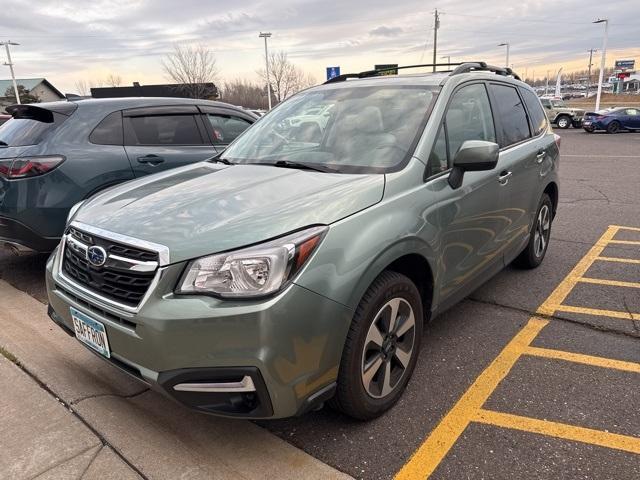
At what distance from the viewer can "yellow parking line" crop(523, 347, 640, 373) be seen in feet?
10.2

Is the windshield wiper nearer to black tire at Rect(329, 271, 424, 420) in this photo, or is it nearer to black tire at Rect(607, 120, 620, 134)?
black tire at Rect(329, 271, 424, 420)

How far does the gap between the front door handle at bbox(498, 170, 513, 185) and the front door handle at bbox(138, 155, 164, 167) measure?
3222 millimetres

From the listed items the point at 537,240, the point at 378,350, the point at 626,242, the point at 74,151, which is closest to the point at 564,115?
the point at 626,242

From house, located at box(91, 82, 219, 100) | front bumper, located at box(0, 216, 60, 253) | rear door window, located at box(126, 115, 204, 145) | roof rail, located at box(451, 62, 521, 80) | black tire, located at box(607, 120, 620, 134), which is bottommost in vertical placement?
black tire, located at box(607, 120, 620, 134)

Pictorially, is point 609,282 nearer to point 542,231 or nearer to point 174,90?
point 542,231

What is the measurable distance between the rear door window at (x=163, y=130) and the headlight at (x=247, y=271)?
326 cm

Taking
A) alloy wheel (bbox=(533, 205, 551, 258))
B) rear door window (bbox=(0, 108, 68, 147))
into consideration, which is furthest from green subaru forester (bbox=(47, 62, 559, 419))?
rear door window (bbox=(0, 108, 68, 147))

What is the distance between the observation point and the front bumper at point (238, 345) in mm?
1979

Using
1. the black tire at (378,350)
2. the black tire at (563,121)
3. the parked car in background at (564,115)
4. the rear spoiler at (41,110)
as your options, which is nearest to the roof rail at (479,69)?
the black tire at (378,350)

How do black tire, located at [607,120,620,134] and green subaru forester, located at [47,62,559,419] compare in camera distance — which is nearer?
green subaru forester, located at [47,62,559,419]

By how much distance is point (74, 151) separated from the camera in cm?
440

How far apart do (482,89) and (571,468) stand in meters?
2.61

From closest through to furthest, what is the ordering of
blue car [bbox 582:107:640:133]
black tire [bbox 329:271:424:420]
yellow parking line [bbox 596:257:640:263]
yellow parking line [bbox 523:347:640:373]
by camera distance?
black tire [bbox 329:271:424:420], yellow parking line [bbox 523:347:640:373], yellow parking line [bbox 596:257:640:263], blue car [bbox 582:107:640:133]

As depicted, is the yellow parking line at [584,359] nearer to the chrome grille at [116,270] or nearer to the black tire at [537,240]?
the black tire at [537,240]
